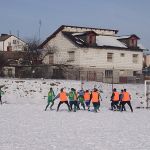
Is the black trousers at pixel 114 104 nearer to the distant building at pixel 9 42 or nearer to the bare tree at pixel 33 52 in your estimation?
the bare tree at pixel 33 52

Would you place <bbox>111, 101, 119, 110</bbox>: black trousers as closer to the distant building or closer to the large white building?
the large white building

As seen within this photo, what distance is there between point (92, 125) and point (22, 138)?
5.51 meters

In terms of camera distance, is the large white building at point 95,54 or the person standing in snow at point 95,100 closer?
the person standing in snow at point 95,100

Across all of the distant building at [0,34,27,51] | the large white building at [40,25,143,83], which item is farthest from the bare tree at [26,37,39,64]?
the distant building at [0,34,27,51]

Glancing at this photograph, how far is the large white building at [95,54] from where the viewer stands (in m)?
57.1

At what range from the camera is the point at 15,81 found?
141 feet

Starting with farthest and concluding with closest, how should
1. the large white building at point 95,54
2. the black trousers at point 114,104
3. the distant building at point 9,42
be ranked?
the distant building at point 9,42 < the large white building at point 95,54 < the black trousers at point 114,104

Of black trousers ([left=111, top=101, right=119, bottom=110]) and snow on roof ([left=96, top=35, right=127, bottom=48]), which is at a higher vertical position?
snow on roof ([left=96, top=35, right=127, bottom=48])

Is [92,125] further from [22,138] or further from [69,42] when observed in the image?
[69,42]

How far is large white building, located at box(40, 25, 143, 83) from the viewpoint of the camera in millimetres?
57094

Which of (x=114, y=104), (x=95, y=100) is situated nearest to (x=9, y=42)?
(x=114, y=104)

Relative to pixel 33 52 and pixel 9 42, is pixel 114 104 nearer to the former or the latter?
pixel 33 52

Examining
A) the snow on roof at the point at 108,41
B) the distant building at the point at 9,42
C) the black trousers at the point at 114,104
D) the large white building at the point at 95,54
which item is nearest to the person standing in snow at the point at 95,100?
the black trousers at the point at 114,104

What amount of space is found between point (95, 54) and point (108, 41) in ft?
10.5
